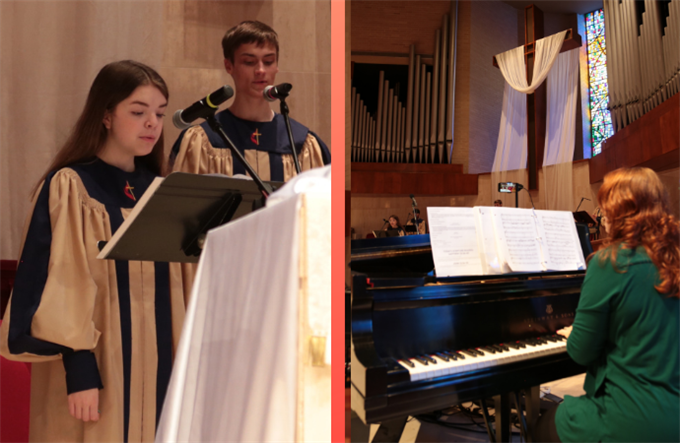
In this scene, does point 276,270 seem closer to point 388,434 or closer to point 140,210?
point 140,210

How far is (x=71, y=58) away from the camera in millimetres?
849

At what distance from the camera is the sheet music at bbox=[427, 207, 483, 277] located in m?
1.12

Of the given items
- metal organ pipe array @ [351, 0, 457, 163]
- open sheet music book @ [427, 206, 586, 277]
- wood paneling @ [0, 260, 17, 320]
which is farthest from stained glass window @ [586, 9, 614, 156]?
→ wood paneling @ [0, 260, 17, 320]

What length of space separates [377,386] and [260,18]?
91 centimetres

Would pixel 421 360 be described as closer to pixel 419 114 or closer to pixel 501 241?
pixel 501 241

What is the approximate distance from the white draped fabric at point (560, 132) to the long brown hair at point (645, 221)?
0.10m

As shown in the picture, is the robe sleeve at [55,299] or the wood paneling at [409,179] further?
the wood paneling at [409,179]

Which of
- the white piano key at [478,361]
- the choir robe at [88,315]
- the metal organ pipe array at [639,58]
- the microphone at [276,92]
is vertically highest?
the metal organ pipe array at [639,58]

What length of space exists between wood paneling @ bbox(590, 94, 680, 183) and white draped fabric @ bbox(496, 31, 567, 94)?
25 cm

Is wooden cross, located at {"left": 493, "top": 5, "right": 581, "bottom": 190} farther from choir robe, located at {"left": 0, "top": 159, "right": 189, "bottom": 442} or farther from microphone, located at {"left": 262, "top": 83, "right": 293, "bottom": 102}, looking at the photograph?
choir robe, located at {"left": 0, "top": 159, "right": 189, "bottom": 442}

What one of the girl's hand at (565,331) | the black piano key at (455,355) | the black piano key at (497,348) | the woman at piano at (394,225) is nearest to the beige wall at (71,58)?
the woman at piano at (394,225)

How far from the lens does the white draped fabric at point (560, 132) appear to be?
105cm

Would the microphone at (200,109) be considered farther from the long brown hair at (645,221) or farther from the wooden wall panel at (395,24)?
the long brown hair at (645,221)

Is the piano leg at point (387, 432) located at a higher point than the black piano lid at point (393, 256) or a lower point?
lower
